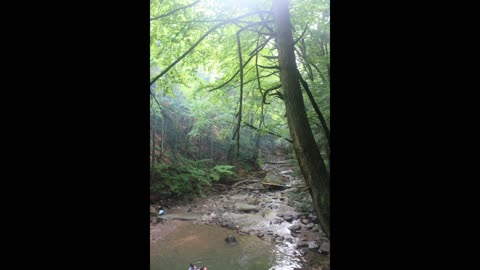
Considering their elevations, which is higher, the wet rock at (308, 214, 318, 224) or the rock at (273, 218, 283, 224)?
the wet rock at (308, 214, 318, 224)

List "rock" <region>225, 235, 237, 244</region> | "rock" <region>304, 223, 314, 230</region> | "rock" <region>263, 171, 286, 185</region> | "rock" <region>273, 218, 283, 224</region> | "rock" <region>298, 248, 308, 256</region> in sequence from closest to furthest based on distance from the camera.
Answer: "rock" <region>298, 248, 308, 256</region> < "rock" <region>225, 235, 237, 244</region> < "rock" <region>304, 223, 314, 230</region> < "rock" <region>273, 218, 283, 224</region> < "rock" <region>263, 171, 286, 185</region>

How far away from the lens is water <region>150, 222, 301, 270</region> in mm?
4367

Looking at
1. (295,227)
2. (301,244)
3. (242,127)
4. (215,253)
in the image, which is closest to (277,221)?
(295,227)

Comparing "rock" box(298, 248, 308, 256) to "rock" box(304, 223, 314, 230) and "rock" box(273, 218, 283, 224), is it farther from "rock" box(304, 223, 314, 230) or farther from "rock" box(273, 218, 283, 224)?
"rock" box(273, 218, 283, 224)

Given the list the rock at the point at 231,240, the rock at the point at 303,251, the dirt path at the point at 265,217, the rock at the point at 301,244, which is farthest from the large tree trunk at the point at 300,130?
the rock at the point at 231,240

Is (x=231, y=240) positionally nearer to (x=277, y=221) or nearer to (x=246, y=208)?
(x=277, y=221)

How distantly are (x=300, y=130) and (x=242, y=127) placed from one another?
14.5 ft

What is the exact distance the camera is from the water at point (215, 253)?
4.37 m

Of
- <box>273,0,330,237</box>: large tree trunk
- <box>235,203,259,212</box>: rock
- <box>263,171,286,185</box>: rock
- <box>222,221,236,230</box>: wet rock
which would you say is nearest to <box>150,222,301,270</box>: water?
<box>222,221,236,230</box>: wet rock

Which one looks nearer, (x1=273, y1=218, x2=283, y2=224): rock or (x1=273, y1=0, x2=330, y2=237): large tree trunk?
(x1=273, y1=0, x2=330, y2=237): large tree trunk
